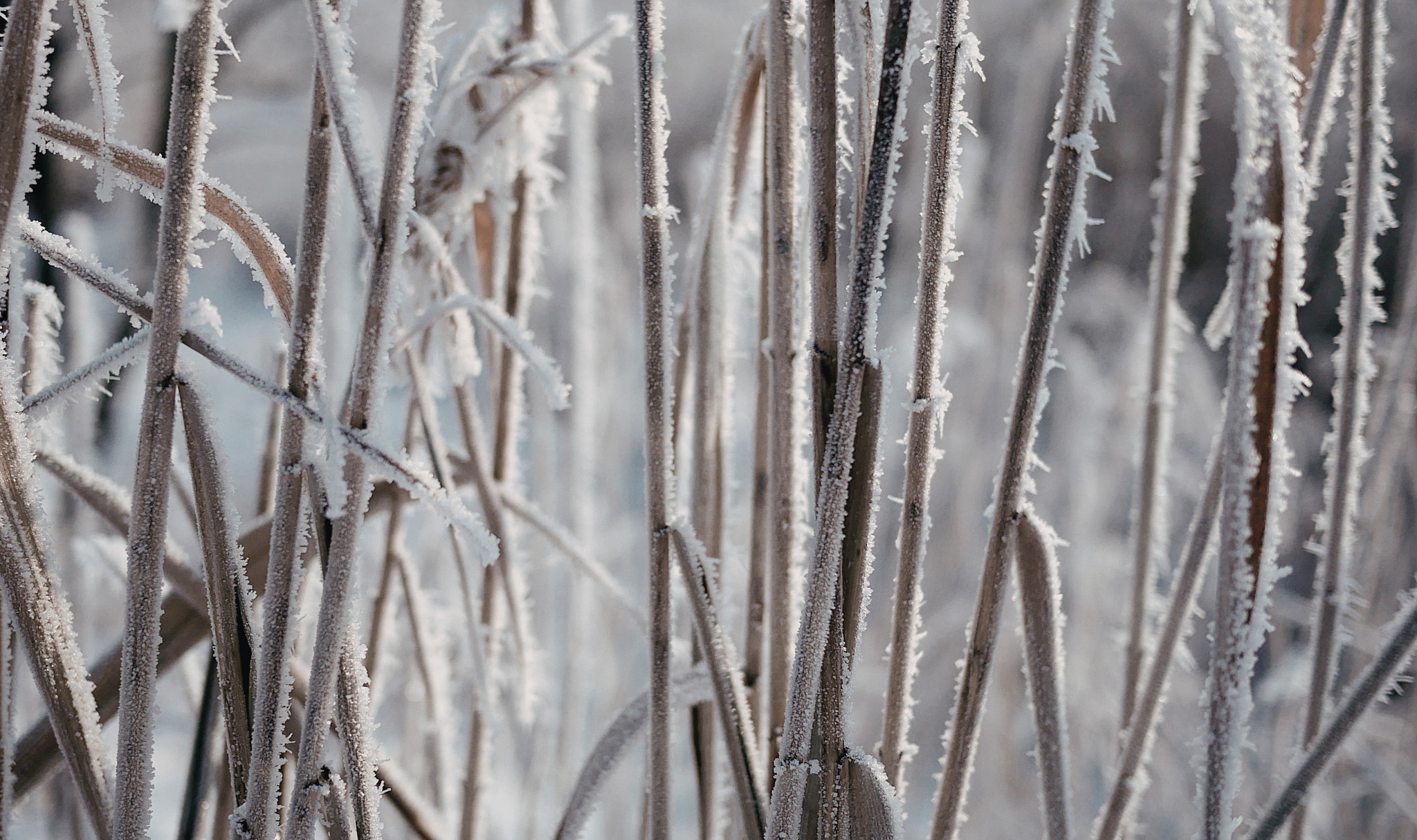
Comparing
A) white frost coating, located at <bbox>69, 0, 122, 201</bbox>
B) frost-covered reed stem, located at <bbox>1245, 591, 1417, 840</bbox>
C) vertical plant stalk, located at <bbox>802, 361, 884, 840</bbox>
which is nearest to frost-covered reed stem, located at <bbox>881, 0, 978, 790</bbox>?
vertical plant stalk, located at <bbox>802, 361, 884, 840</bbox>

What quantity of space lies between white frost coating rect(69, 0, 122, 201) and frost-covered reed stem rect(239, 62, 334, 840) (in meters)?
0.07

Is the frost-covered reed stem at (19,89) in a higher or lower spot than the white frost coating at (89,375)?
higher

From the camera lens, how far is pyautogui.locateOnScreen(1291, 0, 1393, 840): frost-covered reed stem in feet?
1.13

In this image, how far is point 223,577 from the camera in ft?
0.88

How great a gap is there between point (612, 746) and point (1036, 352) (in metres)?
0.22

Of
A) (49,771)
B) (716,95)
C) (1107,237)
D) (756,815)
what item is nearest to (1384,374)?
(756,815)

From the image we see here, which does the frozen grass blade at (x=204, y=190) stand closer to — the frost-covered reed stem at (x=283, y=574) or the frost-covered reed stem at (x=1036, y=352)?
the frost-covered reed stem at (x=283, y=574)

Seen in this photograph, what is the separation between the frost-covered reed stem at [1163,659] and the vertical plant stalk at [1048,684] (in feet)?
0.16

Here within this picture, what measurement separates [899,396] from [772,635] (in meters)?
1.42

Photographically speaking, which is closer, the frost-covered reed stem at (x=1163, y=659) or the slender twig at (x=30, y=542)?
the slender twig at (x=30, y=542)

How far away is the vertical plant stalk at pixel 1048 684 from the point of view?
12.7 inches

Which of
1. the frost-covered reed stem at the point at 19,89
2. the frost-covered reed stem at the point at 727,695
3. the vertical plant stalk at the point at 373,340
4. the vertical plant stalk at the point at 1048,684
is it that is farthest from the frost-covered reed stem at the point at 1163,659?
the frost-covered reed stem at the point at 19,89

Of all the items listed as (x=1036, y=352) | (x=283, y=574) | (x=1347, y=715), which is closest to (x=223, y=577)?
(x=283, y=574)

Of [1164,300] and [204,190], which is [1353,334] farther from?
[204,190]
